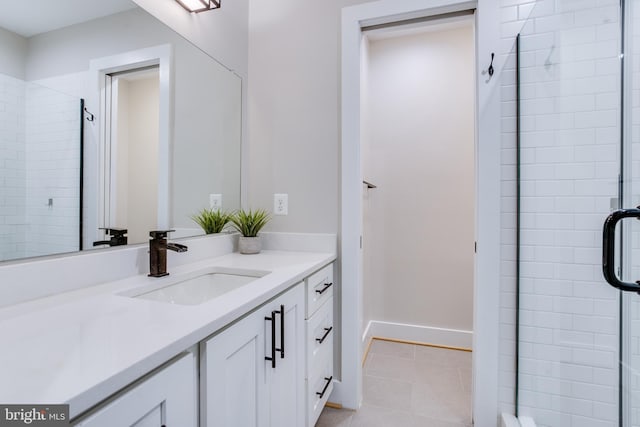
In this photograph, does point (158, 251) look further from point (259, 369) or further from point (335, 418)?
point (335, 418)

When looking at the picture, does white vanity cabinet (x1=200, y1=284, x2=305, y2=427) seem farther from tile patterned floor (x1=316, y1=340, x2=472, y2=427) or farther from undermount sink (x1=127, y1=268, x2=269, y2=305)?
tile patterned floor (x1=316, y1=340, x2=472, y2=427)

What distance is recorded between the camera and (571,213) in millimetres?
1286

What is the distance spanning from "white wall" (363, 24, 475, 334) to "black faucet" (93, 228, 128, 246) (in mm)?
1727

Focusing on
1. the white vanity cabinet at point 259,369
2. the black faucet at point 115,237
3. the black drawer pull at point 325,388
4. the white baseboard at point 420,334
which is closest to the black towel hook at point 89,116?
the black faucet at point 115,237

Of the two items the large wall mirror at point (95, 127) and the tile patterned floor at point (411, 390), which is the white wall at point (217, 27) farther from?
the tile patterned floor at point (411, 390)

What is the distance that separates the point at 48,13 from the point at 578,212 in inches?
75.6

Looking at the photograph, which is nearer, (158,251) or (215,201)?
(158,251)

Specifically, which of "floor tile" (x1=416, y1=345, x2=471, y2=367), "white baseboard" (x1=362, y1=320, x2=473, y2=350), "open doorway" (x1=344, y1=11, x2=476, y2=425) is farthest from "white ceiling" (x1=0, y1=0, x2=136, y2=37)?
"floor tile" (x1=416, y1=345, x2=471, y2=367)

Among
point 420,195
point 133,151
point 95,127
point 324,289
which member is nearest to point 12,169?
point 95,127

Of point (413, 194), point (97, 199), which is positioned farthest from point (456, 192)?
point (97, 199)

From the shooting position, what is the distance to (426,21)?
1.68 m

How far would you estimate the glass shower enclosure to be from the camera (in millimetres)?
1024

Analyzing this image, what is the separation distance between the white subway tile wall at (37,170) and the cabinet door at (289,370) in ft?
2.20

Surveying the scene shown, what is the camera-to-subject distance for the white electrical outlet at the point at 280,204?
186 cm
